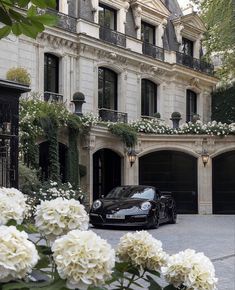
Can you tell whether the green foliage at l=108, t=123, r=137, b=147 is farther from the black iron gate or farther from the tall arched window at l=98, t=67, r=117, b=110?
the black iron gate

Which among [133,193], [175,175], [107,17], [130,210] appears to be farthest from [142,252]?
[107,17]

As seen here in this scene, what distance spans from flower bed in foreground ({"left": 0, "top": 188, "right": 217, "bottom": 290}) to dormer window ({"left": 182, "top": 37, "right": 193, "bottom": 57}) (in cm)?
2702

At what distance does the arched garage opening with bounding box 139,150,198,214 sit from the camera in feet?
74.8

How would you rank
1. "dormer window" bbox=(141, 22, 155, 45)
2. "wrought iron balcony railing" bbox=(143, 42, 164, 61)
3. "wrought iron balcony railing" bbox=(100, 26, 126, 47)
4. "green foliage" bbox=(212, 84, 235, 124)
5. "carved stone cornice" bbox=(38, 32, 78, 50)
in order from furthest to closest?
"green foliage" bbox=(212, 84, 235, 124) → "dormer window" bbox=(141, 22, 155, 45) → "wrought iron balcony railing" bbox=(143, 42, 164, 61) → "wrought iron balcony railing" bbox=(100, 26, 126, 47) → "carved stone cornice" bbox=(38, 32, 78, 50)

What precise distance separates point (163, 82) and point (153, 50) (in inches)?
70.1

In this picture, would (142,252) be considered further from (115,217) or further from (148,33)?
(148,33)

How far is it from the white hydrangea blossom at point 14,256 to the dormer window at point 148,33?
82.1ft

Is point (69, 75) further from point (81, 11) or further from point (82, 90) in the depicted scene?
point (81, 11)

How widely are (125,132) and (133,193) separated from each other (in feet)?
17.1

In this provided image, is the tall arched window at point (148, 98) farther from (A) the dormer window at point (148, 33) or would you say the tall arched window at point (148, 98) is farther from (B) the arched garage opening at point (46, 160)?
(B) the arched garage opening at point (46, 160)

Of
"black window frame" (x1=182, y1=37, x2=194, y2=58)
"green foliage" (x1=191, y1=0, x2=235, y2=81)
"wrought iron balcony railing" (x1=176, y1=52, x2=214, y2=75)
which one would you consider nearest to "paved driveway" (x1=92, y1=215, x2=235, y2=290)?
"green foliage" (x1=191, y1=0, x2=235, y2=81)

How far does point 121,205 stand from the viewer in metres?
14.5

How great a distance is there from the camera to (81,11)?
881 inches

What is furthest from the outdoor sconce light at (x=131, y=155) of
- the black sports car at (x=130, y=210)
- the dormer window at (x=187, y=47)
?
the dormer window at (x=187, y=47)
